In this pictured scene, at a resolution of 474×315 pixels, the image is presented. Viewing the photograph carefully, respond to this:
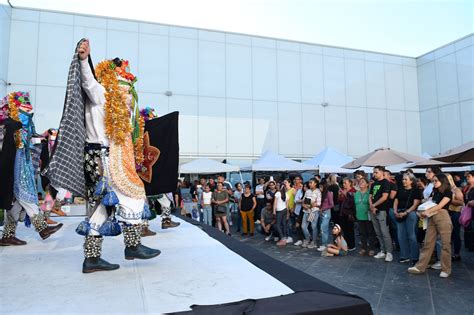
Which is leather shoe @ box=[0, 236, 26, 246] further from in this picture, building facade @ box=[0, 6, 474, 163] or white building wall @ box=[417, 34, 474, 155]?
white building wall @ box=[417, 34, 474, 155]

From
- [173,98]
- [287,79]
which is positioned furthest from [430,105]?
[173,98]

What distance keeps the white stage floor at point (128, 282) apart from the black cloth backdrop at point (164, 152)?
92 centimetres

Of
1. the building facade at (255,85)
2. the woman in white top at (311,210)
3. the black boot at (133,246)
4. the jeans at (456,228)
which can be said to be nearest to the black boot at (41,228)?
the black boot at (133,246)

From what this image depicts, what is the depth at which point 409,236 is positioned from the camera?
5.41 meters

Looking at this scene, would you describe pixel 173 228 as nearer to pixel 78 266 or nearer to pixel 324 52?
pixel 78 266

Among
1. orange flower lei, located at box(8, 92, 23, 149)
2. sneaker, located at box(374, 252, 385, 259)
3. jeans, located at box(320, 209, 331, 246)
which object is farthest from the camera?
jeans, located at box(320, 209, 331, 246)

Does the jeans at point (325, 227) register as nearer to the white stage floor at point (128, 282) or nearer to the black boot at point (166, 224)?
the black boot at point (166, 224)

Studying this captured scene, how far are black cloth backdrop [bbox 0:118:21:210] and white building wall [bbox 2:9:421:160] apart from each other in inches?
418

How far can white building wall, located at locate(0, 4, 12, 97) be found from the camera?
1192 centimetres

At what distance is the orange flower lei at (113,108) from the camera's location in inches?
100.0

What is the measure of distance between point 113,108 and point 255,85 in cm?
1404

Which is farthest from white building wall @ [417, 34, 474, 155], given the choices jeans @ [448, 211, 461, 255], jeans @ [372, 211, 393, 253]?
jeans @ [372, 211, 393, 253]

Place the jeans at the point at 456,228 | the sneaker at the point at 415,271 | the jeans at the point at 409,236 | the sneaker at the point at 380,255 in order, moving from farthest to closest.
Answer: the sneaker at the point at 380,255 < the jeans at the point at 456,228 < the jeans at the point at 409,236 < the sneaker at the point at 415,271

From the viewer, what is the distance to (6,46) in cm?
1267
